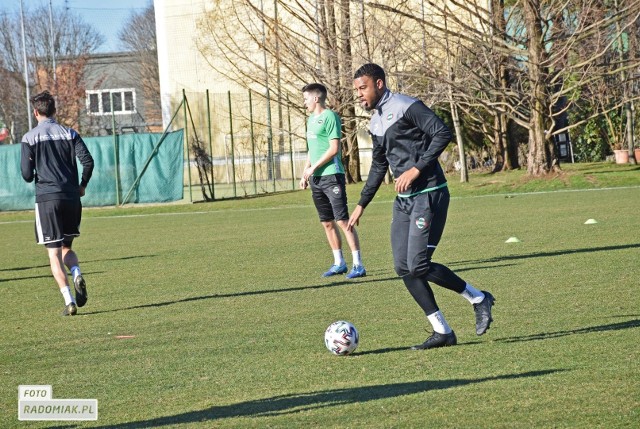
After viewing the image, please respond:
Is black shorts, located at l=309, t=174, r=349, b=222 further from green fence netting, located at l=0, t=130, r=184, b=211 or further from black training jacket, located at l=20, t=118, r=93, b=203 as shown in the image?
green fence netting, located at l=0, t=130, r=184, b=211

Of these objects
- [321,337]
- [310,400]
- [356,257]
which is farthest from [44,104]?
[310,400]

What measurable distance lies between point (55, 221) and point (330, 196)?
336 centimetres

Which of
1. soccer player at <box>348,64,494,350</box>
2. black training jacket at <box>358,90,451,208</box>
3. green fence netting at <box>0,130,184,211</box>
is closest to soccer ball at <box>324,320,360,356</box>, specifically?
soccer player at <box>348,64,494,350</box>

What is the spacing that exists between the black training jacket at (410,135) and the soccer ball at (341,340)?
1.08 m

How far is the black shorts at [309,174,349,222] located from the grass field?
2.56 ft

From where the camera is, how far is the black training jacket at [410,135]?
22.9 feet

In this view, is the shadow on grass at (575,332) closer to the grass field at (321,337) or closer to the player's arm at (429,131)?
the grass field at (321,337)

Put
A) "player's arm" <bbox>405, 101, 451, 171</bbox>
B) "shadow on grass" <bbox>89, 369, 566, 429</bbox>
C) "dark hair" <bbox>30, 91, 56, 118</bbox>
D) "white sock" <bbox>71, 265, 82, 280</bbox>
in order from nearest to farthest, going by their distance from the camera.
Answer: "shadow on grass" <bbox>89, 369, 566, 429</bbox> < "player's arm" <bbox>405, 101, 451, 171</bbox> < "dark hair" <bbox>30, 91, 56, 118</bbox> < "white sock" <bbox>71, 265, 82, 280</bbox>

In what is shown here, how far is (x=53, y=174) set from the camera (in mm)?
9727

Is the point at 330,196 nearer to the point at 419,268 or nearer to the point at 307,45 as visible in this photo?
the point at 419,268

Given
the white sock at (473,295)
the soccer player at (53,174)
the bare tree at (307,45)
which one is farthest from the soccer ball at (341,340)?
the bare tree at (307,45)

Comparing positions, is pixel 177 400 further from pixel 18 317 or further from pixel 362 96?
pixel 18 317

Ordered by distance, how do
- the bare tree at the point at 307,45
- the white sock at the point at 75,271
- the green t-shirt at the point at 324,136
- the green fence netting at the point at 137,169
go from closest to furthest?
the white sock at the point at 75,271 < the green t-shirt at the point at 324,136 < the green fence netting at the point at 137,169 < the bare tree at the point at 307,45

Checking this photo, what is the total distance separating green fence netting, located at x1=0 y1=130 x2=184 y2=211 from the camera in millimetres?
29578
